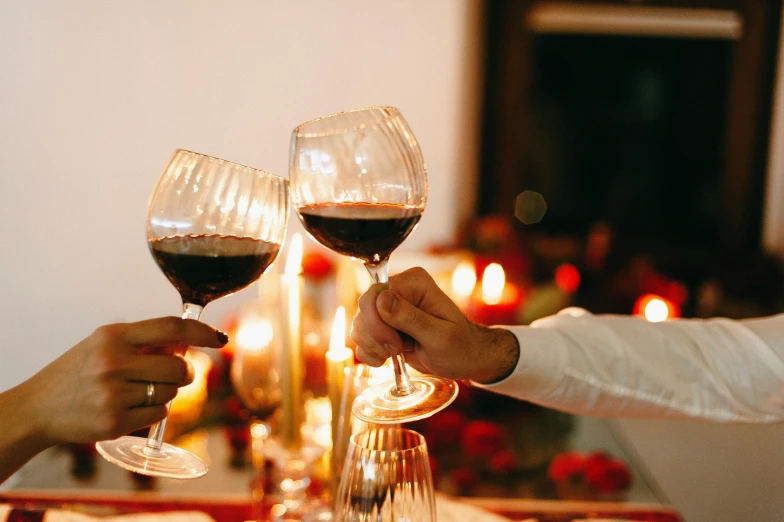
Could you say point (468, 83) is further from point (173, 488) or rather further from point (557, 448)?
point (173, 488)

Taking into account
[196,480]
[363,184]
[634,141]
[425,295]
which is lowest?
[196,480]

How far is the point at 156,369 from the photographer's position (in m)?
0.68

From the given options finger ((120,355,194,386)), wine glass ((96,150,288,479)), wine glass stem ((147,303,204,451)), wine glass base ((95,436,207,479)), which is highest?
wine glass ((96,150,288,479))

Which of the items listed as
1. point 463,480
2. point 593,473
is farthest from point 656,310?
point 463,480

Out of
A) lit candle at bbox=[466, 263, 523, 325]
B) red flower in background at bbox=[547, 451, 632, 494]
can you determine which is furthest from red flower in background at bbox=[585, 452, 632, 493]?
lit candle at bbox=[466, 263, 523, 325]

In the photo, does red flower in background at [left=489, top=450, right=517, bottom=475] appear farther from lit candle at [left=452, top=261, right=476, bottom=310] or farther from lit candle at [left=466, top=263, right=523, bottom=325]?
lit candle at [left=452, top=261, right=476, bottom=310]

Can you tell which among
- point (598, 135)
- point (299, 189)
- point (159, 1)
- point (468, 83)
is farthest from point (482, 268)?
point (159, 1)

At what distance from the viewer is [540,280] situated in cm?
251

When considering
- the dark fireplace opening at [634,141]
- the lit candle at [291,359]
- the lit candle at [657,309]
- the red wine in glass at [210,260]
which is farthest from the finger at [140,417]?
the dark fireplace opening at [634,141]

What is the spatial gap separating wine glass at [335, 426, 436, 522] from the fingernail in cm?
15

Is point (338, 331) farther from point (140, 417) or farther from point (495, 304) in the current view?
point (495, 304)

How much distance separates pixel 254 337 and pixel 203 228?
51cm

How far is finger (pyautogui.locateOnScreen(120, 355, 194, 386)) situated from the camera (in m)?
0.67

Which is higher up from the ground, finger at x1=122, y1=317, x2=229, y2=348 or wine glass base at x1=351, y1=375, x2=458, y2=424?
finger at x1=122, y1=317, x2=229, y2=348
